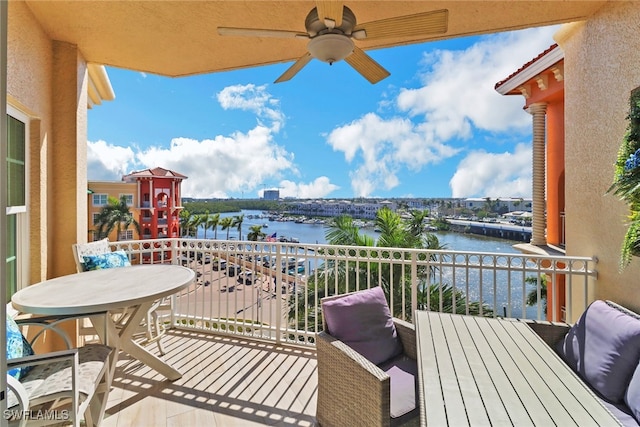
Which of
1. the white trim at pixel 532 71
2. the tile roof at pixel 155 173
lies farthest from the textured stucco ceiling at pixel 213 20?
the tile roof at pixel 155 173

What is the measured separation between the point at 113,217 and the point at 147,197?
119 inches

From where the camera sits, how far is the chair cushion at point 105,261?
3029 mm

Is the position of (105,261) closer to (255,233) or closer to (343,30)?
(343,30)

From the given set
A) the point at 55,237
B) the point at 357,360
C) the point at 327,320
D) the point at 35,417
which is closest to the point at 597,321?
the point at 357,360

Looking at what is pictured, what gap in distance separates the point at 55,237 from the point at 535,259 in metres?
4.79

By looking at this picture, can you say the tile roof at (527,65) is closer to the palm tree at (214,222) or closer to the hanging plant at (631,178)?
the hanging plant at (631,178)

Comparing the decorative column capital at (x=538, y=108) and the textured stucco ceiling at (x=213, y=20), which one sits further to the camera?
the decorative column capital at (x=538, y=108)

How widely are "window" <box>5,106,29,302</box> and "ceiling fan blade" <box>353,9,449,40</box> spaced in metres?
2.95

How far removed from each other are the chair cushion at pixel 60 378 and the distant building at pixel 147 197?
1052 inches

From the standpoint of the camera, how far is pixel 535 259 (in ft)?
9.49

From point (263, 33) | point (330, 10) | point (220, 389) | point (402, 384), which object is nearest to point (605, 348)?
point (402, 384)

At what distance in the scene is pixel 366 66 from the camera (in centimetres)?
243

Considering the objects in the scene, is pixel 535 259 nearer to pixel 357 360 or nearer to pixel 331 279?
pixel 357 360

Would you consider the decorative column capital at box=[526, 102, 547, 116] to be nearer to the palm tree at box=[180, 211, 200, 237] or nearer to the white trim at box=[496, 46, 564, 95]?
the white trim at box=[496, 46, 564, 95]
